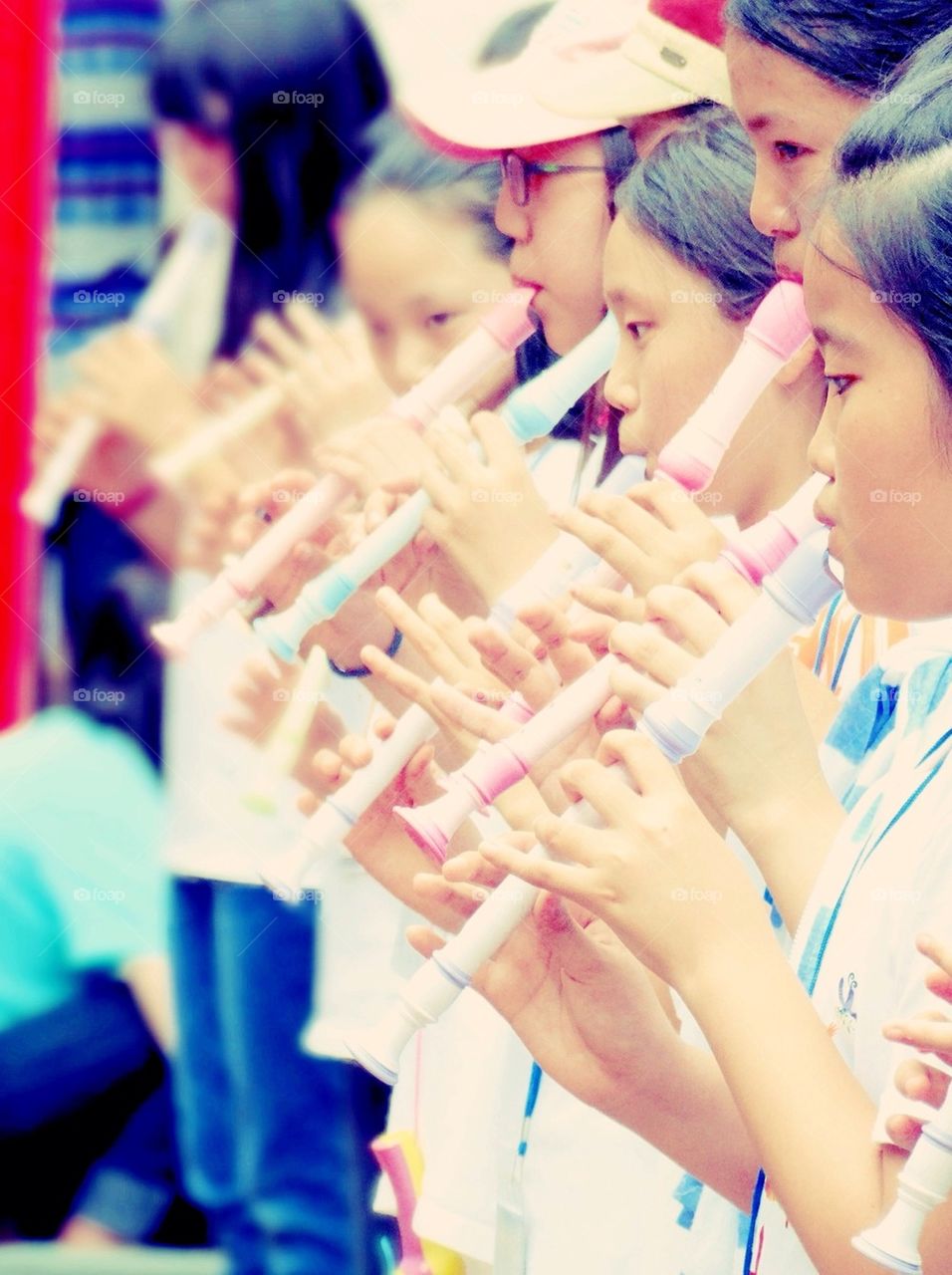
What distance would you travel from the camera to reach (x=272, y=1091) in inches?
57.9

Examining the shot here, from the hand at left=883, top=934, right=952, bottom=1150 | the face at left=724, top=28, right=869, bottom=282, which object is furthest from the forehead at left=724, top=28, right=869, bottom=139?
the hand at left=883, top=934, right=952, bottom=1150

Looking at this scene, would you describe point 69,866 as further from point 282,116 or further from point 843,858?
point 843,858

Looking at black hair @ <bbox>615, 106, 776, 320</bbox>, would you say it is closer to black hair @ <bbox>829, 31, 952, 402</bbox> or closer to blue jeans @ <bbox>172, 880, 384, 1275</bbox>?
black hair @ <bbox>829, 31, 952, 402</bbox>

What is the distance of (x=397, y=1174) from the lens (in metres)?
1.11

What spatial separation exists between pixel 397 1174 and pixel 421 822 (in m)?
0.30

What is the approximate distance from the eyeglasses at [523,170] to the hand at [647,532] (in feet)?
1.01

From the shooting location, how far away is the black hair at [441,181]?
1.25 meters

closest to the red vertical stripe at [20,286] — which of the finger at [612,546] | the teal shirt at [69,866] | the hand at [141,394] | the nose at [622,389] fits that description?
the teal shirt at [69,866]

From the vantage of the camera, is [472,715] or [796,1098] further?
[472,715]

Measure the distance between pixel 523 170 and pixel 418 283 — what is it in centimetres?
13

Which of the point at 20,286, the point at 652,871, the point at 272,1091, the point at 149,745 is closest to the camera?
the point at 652,871

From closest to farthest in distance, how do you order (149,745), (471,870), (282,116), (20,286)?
1. (471,870)
2. (282,116)
3. (149,745)
4. (20,286)

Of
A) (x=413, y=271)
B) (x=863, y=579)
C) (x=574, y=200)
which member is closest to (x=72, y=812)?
(x=413, y=271)

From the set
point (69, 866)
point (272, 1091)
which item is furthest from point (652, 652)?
point (69, 866)
